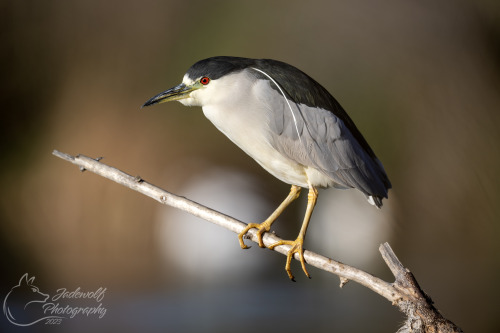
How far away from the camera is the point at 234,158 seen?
248cm

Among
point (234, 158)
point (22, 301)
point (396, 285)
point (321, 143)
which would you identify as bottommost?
point (22, 301)

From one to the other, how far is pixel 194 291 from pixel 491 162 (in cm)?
149

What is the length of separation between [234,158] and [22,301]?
104 cm

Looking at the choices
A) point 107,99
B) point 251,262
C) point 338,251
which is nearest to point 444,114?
point 338,251

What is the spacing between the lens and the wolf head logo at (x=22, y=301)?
1967mm

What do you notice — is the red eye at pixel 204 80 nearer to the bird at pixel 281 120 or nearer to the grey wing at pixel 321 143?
the bird at pixel 281 120

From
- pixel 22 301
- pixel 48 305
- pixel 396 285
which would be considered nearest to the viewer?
pixel 396 285

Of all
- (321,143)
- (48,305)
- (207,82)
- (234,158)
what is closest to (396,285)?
(321,143)

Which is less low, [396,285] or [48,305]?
[396,285]

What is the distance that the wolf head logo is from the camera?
1.97 meters

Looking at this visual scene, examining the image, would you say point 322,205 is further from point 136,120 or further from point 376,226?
point 136,120

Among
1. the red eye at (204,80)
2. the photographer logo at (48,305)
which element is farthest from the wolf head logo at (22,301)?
the red eye at (204,80)

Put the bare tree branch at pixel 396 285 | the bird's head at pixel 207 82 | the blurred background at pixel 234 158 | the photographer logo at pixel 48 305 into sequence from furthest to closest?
1. the blurred background at pixel 234 158
2. the photographer logo at pixel 48 305
3. the bird's head at pixel 207 82
4. the bare tree branch at pixel 396 285

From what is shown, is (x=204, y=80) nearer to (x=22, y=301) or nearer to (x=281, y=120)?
(x=281, y=120)
